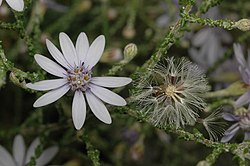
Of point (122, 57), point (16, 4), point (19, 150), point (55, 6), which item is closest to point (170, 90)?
point (16, 4)

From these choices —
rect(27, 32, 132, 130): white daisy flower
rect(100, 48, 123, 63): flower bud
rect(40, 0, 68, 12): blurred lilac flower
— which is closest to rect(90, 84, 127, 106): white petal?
rect(27, 32, 132, 130): white daisy flower

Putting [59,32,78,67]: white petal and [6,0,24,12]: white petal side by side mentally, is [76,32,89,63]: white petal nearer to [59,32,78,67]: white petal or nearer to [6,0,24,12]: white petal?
[59,32,78,67]: white petal

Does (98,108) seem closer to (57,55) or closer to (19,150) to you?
(57,55)

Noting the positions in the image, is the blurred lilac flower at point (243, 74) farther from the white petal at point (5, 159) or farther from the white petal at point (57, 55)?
the white petal at point (5, 159)

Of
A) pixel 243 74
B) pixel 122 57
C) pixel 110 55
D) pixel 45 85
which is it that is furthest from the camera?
pixel 122 57

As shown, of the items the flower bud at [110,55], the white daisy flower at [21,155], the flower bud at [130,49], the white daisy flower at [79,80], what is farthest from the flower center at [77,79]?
the flower bud at [110,55]

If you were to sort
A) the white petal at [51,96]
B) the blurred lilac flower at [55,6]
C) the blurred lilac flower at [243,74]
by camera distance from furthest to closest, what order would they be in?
1. the blurred lilac flower at [55,6]
2. the blurred lilac flower at [243,74]
3. the white petal at [51,96]
